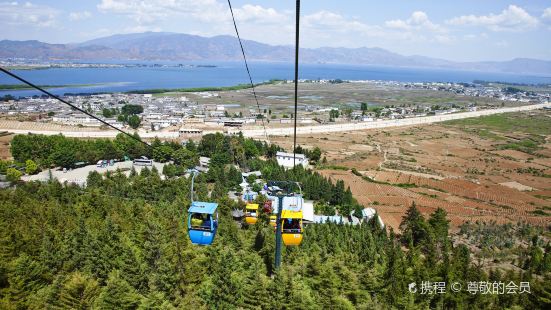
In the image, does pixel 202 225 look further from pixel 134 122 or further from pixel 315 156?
pixel 134 122

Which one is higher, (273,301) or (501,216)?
(273,301)

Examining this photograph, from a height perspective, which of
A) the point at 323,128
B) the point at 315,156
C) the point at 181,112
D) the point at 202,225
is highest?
the point at 202,225

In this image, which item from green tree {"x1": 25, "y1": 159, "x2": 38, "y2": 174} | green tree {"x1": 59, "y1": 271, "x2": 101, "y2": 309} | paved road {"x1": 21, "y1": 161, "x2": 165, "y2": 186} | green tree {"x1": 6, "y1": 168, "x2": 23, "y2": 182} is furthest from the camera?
green tree {"x1": 25, "y1": 159, "x2": 38, "y2": 174}

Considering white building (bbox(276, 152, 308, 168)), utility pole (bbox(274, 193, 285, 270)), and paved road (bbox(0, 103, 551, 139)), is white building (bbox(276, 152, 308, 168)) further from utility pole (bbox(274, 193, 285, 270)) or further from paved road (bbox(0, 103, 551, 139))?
utility pole (bbox(274, 193, 285, 270))

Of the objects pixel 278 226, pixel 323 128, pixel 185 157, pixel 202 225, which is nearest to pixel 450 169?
pixel 323 128

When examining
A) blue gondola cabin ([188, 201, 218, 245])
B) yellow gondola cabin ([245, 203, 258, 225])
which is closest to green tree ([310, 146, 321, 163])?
yellow gondola cabin ([245, 203, 258, 225])

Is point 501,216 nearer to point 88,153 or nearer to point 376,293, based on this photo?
point 376,293

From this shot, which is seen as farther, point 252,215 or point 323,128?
point 323,128

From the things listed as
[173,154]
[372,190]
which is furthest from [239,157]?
[372,190]

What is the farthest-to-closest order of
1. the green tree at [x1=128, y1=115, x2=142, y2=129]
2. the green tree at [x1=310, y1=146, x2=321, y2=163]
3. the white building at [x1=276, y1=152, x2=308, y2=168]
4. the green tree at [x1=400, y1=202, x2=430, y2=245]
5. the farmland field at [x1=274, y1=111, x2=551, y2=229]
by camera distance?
the green tree at [x1=128, y1=115, x2=142, y2=129] → the green tree at [x1=310, y1=146, x2=321, y2=163] → the white building at [x1=276, y1=152, x2=308, y2=168] → the farmland field at [x1=274, y1=111, x2=551, y2=229] → the green tree at [x1=400, y1=202, x2=430, y2=245]
